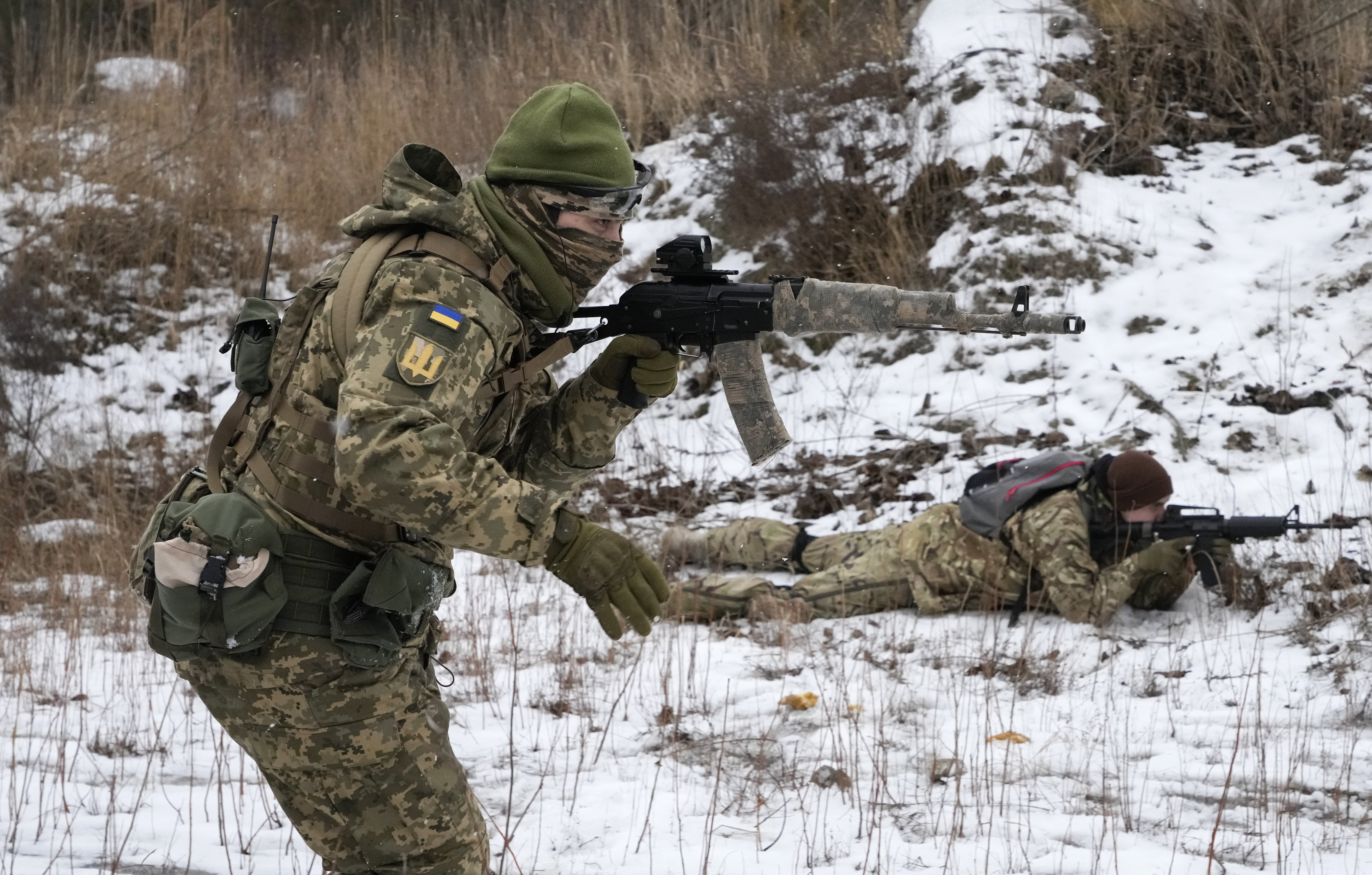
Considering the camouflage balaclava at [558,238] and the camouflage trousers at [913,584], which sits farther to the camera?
the camouflage trousers at [913,584]

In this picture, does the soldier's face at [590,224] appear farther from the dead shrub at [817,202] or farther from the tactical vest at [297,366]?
the dead shrub at [817,202]

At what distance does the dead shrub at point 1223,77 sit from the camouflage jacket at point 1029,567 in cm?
361

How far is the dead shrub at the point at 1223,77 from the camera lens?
25.6 ft

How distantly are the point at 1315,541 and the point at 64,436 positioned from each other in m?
7.10

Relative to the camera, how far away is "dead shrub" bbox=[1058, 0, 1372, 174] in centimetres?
781

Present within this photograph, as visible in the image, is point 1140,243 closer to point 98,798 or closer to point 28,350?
point 98,798

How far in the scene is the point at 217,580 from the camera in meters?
2.05

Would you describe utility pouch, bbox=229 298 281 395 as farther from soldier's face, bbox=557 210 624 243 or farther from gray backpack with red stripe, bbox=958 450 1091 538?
gray backpack with red stripe, bbox=958 450 1091 538

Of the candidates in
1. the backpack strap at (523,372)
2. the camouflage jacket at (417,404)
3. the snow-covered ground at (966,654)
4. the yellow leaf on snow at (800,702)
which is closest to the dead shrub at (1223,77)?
the snow-covered ground at (966,654)

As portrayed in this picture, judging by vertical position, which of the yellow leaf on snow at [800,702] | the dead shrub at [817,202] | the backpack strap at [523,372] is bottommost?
the yellow leaf on snow at [800,702]

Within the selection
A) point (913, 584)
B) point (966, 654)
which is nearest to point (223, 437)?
point (966, 654)

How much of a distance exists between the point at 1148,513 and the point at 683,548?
6.96 feet

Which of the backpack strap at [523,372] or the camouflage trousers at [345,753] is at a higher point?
the backpack strap at [523,372]

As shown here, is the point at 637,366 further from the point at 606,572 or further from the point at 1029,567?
the point at 1029,567
